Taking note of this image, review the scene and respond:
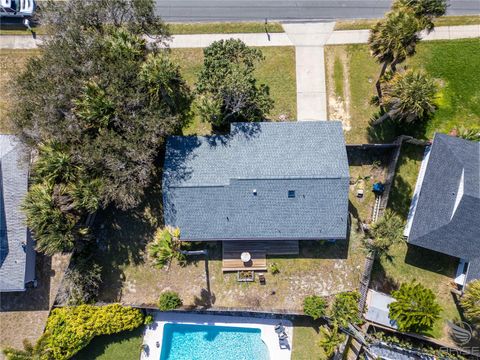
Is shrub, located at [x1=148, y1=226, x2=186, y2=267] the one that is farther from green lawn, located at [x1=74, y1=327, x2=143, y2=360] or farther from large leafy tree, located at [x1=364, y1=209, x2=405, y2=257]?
large leafy tree, located at [x1=364, y1=209, x2=405, y2=257]

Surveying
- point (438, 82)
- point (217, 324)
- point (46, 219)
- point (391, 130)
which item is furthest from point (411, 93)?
point (46, 219)

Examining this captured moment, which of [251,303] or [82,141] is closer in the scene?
[82,141]

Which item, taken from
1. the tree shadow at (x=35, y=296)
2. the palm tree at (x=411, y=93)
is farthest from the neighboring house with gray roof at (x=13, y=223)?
the palm tree at (x=411, y=93)

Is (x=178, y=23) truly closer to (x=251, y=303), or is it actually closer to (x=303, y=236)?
(x=303, y=236)

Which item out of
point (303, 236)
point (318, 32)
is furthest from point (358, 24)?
point (303, 236)

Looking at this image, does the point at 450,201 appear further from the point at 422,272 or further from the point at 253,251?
the point at 253,251

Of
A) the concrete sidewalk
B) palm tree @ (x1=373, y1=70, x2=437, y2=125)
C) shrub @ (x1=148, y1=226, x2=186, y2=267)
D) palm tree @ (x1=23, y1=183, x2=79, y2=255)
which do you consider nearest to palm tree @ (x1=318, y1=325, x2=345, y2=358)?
shrub @ (x1=148, y1=226, x2=186, y2=267)
